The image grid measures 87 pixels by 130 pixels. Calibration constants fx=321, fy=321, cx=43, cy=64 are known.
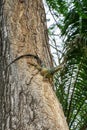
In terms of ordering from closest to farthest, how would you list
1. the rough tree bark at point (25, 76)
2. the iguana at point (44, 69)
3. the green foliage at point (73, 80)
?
the rough tree bark at point (25, 76)
the iguana at point (44, 69)
the green foliage at point (73, 80)

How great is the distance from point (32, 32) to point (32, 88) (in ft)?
1.37

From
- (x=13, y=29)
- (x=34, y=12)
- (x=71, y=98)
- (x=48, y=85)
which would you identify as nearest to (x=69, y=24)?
(x=71, y=98)

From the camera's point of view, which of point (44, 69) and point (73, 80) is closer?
point (44, 69)

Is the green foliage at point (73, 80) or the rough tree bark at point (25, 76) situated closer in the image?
the rough tree bark at point (25, 76)

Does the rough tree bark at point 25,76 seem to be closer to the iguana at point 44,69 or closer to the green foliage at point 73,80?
the iguana at point 44,69

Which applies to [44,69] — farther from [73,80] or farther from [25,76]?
[73,80]

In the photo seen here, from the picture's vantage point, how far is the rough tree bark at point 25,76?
4.26 ft

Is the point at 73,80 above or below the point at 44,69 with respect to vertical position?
below

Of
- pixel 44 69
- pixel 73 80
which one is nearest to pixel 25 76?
pixel 44 69

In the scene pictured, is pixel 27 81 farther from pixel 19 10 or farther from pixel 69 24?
pixel 69 24

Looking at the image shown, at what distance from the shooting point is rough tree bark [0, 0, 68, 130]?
130 centimetres

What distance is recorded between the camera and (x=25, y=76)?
147 centimetres

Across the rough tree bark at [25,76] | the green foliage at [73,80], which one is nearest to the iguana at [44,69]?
the rough tree bark at [25,76]

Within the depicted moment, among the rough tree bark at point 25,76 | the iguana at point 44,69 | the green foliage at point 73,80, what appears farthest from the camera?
the green foliage at point 73,80
